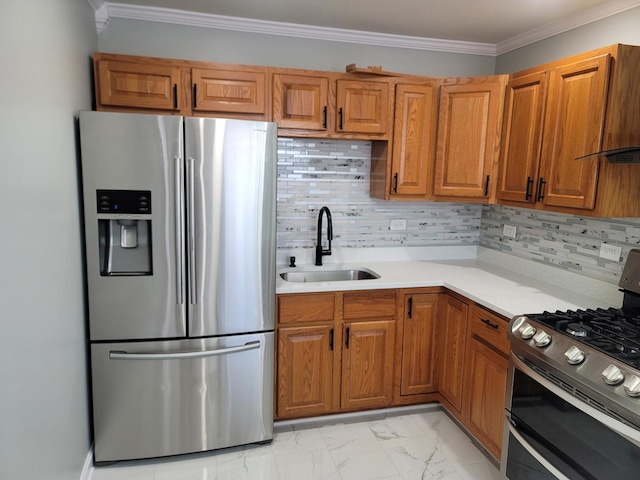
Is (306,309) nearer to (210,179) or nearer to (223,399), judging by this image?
(223,399)

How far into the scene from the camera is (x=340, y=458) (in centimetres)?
247

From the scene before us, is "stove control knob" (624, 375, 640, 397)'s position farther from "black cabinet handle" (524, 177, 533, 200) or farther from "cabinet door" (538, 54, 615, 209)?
"black cabinet handle" (524, 177, 533, 200)

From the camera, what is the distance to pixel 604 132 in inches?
82.6

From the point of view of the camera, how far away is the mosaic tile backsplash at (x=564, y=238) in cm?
235

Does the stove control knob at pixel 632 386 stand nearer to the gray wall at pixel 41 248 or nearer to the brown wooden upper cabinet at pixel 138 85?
the gray wall at pixel 41 248

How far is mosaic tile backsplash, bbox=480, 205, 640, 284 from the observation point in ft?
7.71

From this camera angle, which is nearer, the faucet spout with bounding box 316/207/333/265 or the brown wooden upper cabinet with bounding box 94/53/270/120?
the brown wooden upper cabinet with bounding box 94/53/270/120

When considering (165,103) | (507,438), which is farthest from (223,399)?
(165,103)

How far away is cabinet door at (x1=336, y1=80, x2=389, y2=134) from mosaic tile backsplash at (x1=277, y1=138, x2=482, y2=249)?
1.05ft

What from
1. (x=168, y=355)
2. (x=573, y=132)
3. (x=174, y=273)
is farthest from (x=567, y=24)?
(x=168, y=355)

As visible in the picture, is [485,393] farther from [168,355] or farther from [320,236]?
[168,355]

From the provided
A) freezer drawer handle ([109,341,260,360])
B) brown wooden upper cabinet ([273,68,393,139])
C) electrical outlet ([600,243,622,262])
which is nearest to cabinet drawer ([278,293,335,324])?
freezer drawer handle ([109,341,260,360])

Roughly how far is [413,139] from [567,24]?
3.55ft

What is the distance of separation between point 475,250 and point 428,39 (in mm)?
1604
